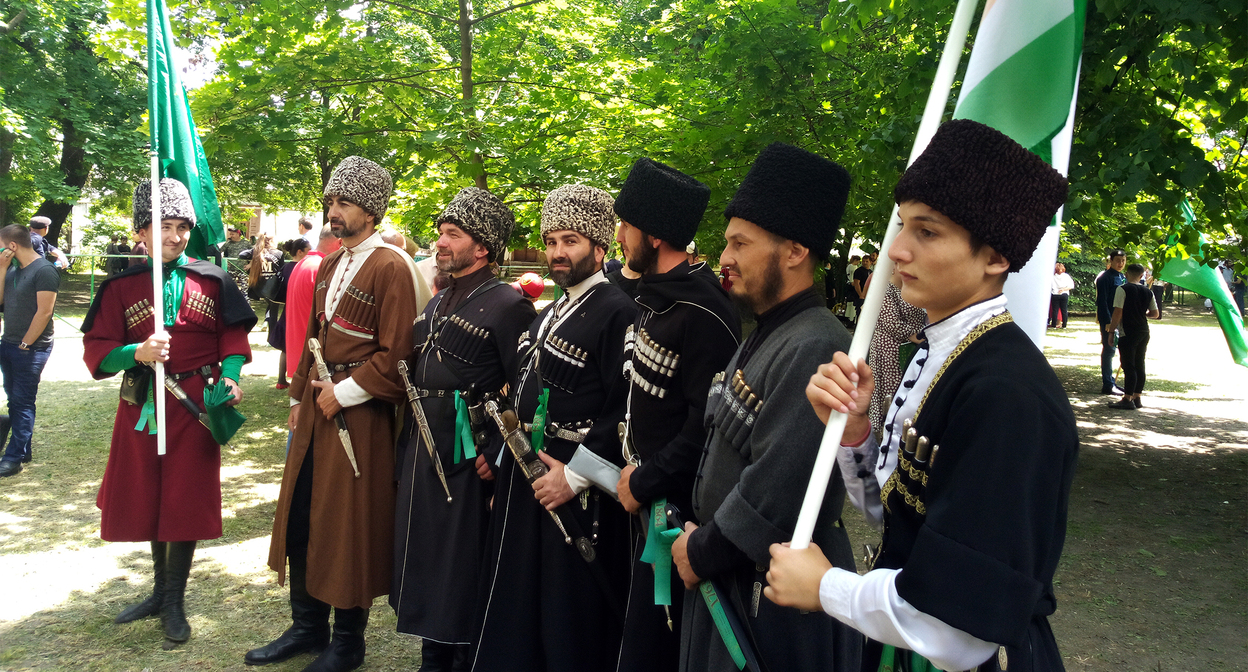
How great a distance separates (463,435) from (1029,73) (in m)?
2.74

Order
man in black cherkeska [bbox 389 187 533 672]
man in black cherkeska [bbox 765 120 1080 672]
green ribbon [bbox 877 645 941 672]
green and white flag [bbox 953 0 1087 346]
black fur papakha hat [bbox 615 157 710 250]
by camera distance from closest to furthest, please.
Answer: man in black cherkeska [bbox 765 120 1080 672]
green ribbon [bbox 877 645 941 672]
green and white flag [bbox 953 0 1087 346]
black fur papakha hat [bbox 615 157 710 250]
man in black cherkeska [bbox 389 187 533 672]

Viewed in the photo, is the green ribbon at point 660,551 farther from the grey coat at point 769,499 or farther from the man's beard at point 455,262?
the man's beard at point 455,262

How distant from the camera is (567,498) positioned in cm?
332

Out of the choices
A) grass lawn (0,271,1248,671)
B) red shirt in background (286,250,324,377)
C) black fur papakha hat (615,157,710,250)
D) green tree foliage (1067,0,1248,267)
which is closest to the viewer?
black fur papakha hat (615,157,710,250)

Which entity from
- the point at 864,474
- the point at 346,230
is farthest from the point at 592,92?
the point at 864,474

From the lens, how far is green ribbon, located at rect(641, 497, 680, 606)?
2.69 metres

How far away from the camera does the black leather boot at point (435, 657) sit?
396cm

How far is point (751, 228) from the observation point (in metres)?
2.53

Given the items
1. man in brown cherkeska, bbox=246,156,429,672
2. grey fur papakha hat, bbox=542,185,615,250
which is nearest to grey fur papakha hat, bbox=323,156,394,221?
man in brown cherkeska, bbox=246,156,429,672

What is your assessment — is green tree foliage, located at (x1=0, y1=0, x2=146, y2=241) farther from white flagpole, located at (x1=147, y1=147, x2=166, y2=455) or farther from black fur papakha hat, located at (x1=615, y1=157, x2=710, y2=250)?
black fur papakha hat, located at (x1=615, y1=157, x2=710, y2=250)

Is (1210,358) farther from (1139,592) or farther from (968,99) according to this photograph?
(968,99)

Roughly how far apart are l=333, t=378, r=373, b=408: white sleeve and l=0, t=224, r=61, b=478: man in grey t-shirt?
4.79 meters

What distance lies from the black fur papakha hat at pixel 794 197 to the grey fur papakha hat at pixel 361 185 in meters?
2.39

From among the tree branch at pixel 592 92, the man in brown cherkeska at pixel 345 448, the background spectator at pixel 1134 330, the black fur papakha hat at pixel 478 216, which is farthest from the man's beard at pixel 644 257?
the background spectator at pixel 1134 330
